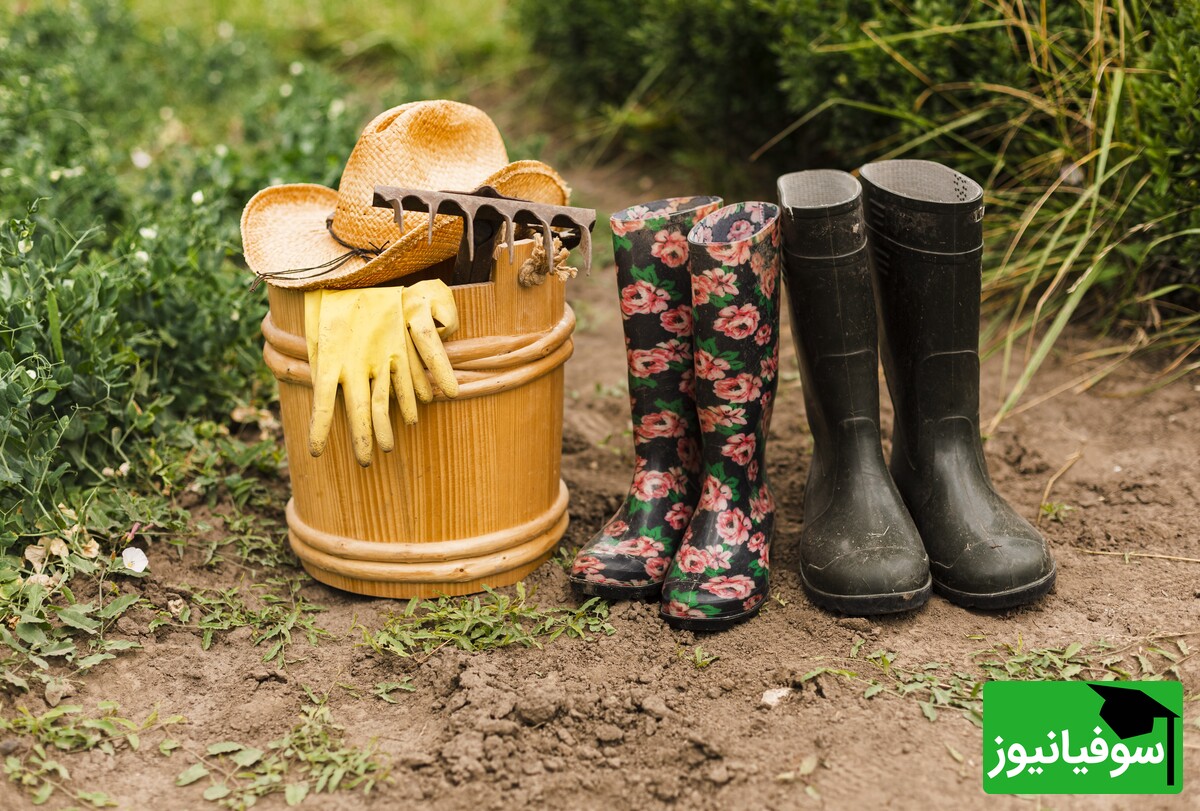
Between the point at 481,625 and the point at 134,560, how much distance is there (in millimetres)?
725

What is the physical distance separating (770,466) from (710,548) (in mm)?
703

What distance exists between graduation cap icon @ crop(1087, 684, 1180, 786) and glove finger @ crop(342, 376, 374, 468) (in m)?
1.32

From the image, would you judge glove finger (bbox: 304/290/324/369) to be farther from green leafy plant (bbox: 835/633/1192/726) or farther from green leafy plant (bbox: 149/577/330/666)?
green leafy plant (bbox: 835/633/1192/726)

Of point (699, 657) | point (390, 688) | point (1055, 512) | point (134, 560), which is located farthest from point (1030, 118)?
point (134, 560)

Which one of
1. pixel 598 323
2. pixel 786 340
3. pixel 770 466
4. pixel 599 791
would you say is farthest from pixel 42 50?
pixel 599 791

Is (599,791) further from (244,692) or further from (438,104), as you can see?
(438,104)

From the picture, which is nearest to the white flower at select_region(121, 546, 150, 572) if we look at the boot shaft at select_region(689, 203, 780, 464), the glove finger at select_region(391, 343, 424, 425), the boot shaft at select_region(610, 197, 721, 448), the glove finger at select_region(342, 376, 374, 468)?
the glove finger at select_region(342, 376, 374, 468)

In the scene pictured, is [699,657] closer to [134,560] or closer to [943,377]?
[943,377]

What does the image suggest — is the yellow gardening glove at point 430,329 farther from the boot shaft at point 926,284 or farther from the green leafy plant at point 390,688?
the boot shaft at point 926,284

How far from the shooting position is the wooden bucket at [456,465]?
7.07 feet

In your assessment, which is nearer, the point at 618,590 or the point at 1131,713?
the point at 1131,713

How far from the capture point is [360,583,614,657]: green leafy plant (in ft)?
7.09

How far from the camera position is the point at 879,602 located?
2.14m

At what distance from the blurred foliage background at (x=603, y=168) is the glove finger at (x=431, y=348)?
0.80 metres
